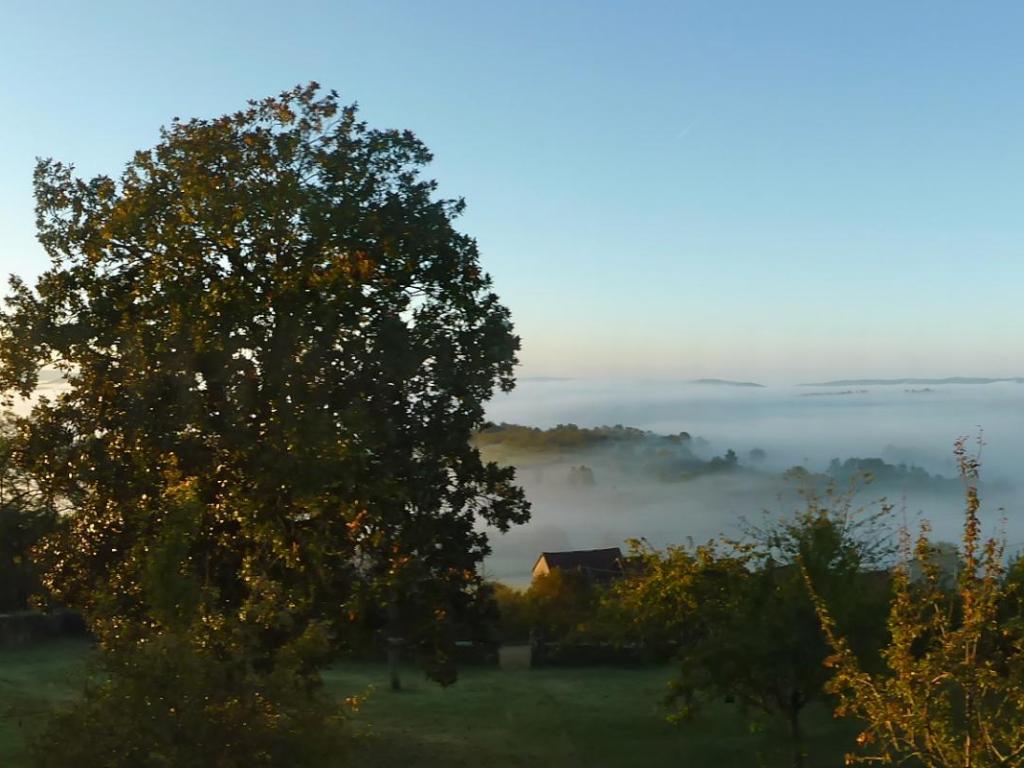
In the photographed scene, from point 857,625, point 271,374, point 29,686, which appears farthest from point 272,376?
point 29,686

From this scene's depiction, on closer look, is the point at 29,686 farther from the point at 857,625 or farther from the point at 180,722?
the point at 857,625

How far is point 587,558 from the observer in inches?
2778

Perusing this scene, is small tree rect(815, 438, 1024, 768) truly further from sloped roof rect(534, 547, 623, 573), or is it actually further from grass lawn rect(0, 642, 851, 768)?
sloped roof rect(534, 547, 623, 573)

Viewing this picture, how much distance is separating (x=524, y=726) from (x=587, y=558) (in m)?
41.5

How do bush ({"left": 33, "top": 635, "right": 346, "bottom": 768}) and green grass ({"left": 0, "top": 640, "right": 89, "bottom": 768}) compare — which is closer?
bush ({"left": 33, "top": 635, "right": 346, "bottom": 768})

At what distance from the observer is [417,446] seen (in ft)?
72.7

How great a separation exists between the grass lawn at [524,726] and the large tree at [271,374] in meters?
3.38

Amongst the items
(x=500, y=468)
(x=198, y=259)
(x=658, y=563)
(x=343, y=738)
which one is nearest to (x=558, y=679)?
A: (x=658, y=563)

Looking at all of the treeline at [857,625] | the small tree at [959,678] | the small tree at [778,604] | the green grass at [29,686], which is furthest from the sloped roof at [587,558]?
the small tree at [959,678]

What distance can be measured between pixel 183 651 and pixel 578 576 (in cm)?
4715

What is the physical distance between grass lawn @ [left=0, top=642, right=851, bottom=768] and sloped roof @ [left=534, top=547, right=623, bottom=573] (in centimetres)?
2772

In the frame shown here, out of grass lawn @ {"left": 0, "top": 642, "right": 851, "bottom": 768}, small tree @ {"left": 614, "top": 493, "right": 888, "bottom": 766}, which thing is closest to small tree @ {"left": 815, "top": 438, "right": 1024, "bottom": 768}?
small tree @ {"left": 614, "top": 493, "right": 888, "bottom": 766}

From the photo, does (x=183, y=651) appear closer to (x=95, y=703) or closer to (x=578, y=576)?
(x=95, y=703)

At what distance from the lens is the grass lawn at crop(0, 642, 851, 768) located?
978 inches
